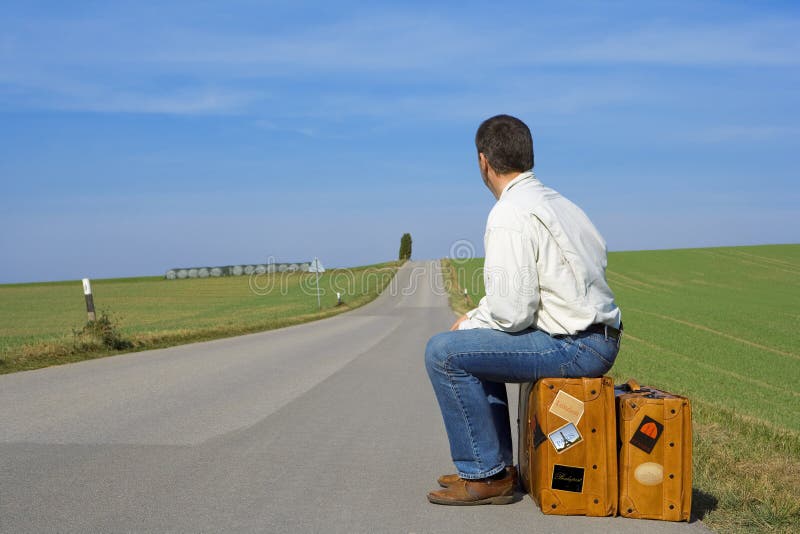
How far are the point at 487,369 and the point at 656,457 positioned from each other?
94 centimetres

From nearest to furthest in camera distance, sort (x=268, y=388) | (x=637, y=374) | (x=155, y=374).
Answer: (x=268, y=388) < (x=155, y=374) < (x=637, y=374)

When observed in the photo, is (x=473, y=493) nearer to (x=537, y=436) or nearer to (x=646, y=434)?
(x=537, y=436)

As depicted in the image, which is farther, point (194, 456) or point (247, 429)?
point (247, 429)

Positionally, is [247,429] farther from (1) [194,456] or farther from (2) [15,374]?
(2) [15,374]

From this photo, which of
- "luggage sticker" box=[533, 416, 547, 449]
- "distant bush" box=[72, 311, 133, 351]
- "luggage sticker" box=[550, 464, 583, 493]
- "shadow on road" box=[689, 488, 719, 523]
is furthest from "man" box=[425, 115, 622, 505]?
"distant bush" box=[72, 311, 133, 351]

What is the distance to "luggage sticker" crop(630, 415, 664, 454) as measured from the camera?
4.04 metres

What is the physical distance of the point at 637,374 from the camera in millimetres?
14281

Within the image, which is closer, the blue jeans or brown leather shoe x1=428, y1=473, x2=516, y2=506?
the blue jeans

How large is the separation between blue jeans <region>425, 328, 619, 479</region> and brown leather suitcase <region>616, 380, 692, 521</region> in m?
0.29

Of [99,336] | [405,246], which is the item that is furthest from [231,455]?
[405,246]

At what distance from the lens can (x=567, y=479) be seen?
4094 millimetres

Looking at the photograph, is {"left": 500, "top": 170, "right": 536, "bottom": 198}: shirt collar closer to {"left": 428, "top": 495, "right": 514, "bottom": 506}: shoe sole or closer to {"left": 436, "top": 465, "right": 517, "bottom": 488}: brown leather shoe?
{"left": 436, "top": 465, "right": 517, "bottom": 488}: brown leather shoe

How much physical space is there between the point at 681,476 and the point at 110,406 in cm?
573

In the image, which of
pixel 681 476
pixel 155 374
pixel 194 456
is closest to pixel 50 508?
pixel 194 456
